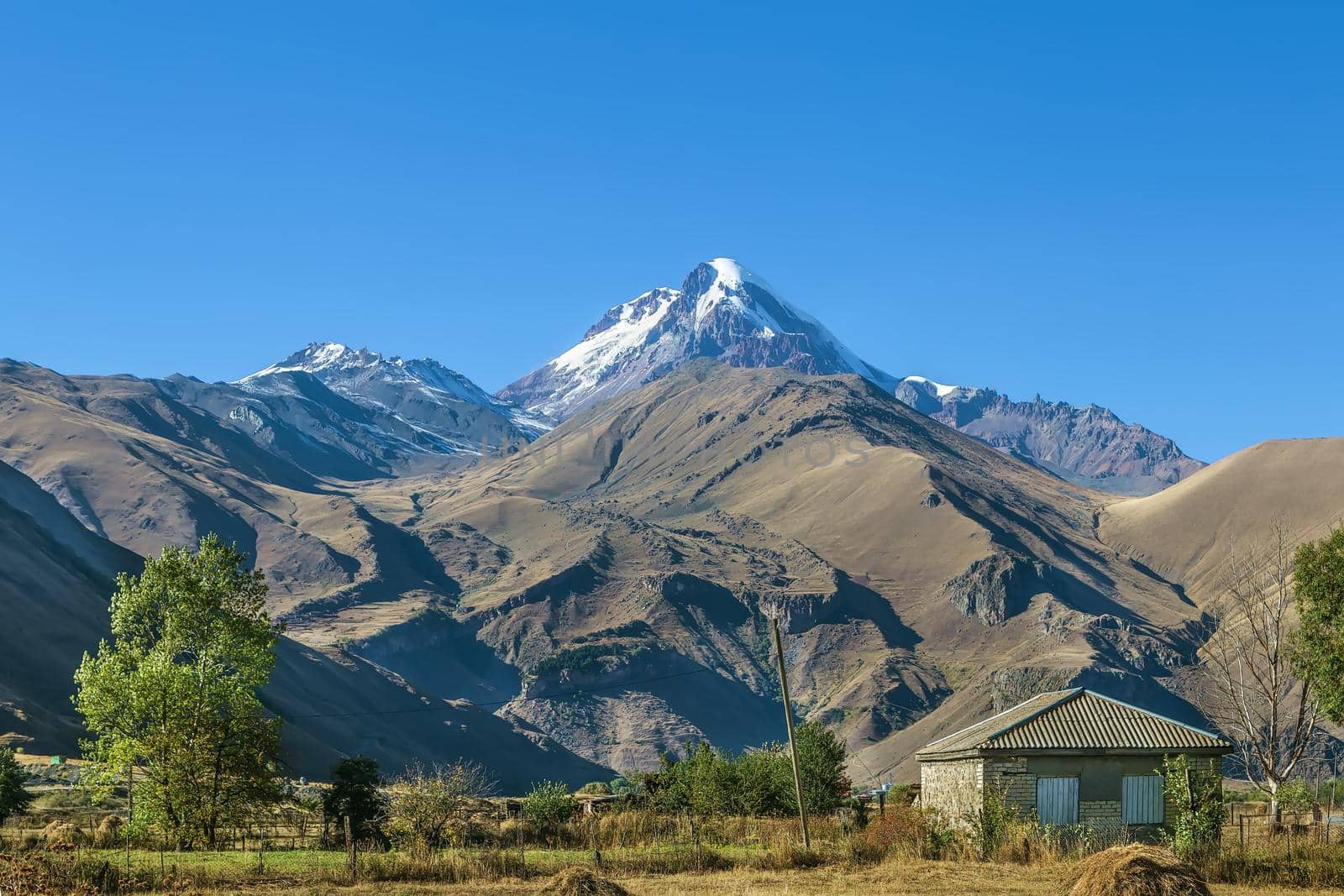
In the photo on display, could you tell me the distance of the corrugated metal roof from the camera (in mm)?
46000

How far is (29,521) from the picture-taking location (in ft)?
528

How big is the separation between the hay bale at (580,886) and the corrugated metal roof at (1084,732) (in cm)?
1839

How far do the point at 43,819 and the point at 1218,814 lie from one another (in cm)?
4119

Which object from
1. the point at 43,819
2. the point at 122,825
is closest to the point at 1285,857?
the point at 122,825

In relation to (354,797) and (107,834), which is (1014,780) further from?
(107,834)

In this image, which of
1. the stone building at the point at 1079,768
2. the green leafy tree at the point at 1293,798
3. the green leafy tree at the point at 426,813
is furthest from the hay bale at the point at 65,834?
the green leafy tree at the point at 1293,798

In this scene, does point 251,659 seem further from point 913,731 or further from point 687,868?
point 913,731

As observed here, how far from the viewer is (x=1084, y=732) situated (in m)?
47.0

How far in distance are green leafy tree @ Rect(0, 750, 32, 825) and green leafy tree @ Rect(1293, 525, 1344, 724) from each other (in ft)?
152

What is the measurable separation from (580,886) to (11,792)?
29.3 m

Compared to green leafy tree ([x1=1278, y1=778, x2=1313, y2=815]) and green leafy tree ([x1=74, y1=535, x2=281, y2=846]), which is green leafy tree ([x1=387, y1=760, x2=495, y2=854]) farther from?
green leafy tree ([x1=1278, y1=778, x2=1313, y2=815])

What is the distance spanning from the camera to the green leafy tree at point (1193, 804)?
39.3 m

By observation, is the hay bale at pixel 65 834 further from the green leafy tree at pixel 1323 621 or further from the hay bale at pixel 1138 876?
the green leafy tree at pixel 1323 621

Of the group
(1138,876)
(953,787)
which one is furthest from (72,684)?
(1138,876)
